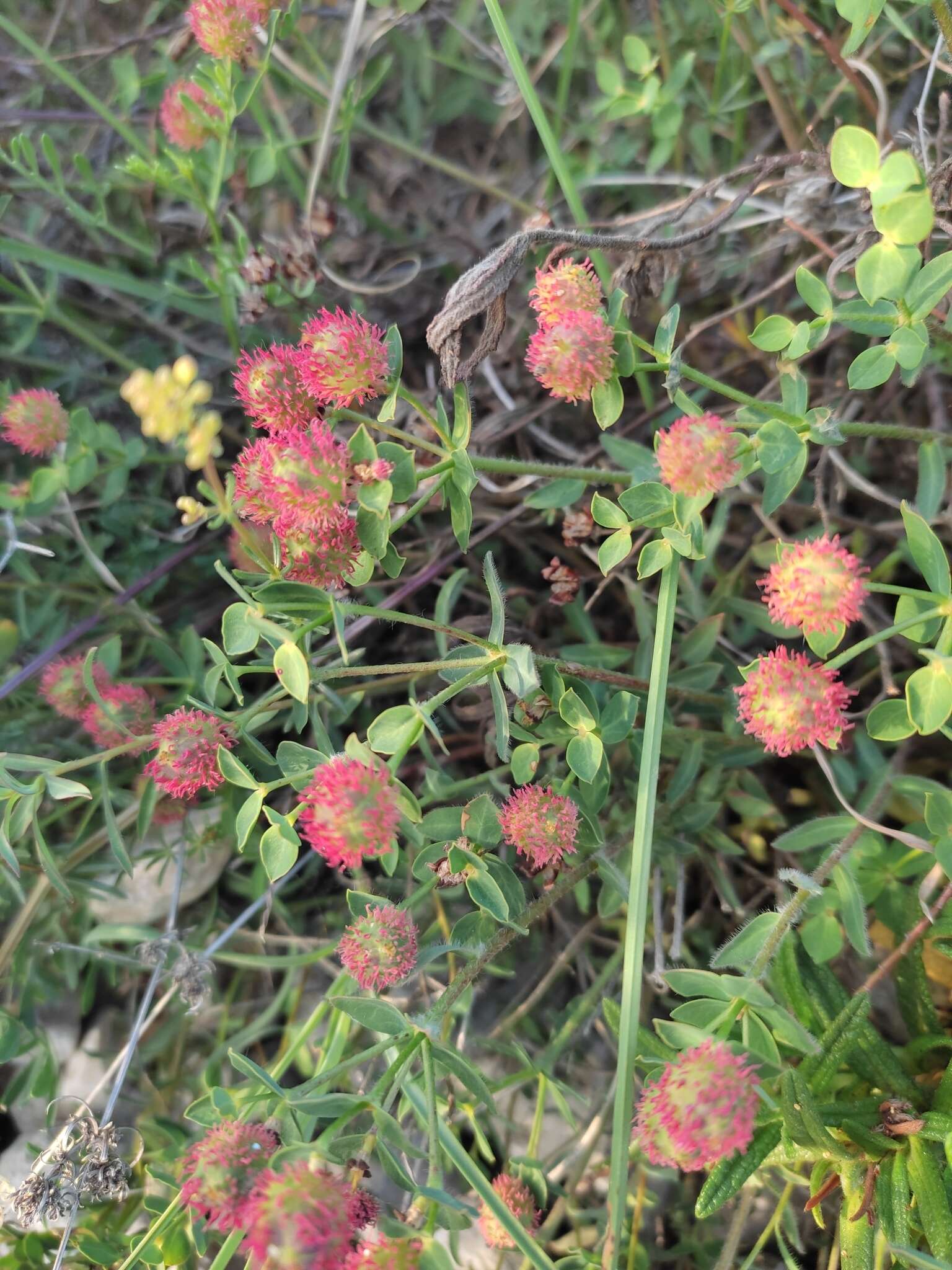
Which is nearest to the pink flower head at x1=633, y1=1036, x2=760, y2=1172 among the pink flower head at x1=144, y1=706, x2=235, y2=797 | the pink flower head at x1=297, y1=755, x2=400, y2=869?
the pink flower head at x1=297, y1=755, x2=400, y2=869

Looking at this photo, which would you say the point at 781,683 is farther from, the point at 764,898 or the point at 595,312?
the point at 764,898

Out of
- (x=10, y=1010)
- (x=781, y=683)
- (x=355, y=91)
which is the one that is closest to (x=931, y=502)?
(x=781, y=683)

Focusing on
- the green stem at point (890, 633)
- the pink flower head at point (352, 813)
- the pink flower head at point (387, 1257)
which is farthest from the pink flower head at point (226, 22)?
the pink flower head at point (387, 1257)

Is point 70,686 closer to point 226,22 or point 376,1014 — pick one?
point 376,1014

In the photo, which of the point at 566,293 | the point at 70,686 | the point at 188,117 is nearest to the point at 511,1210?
the point at 70,686

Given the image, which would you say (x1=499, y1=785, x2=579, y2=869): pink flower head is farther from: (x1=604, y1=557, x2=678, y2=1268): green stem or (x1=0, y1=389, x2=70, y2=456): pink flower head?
(x1=0, y1=389, x2=70, y2=456): pink flower head
